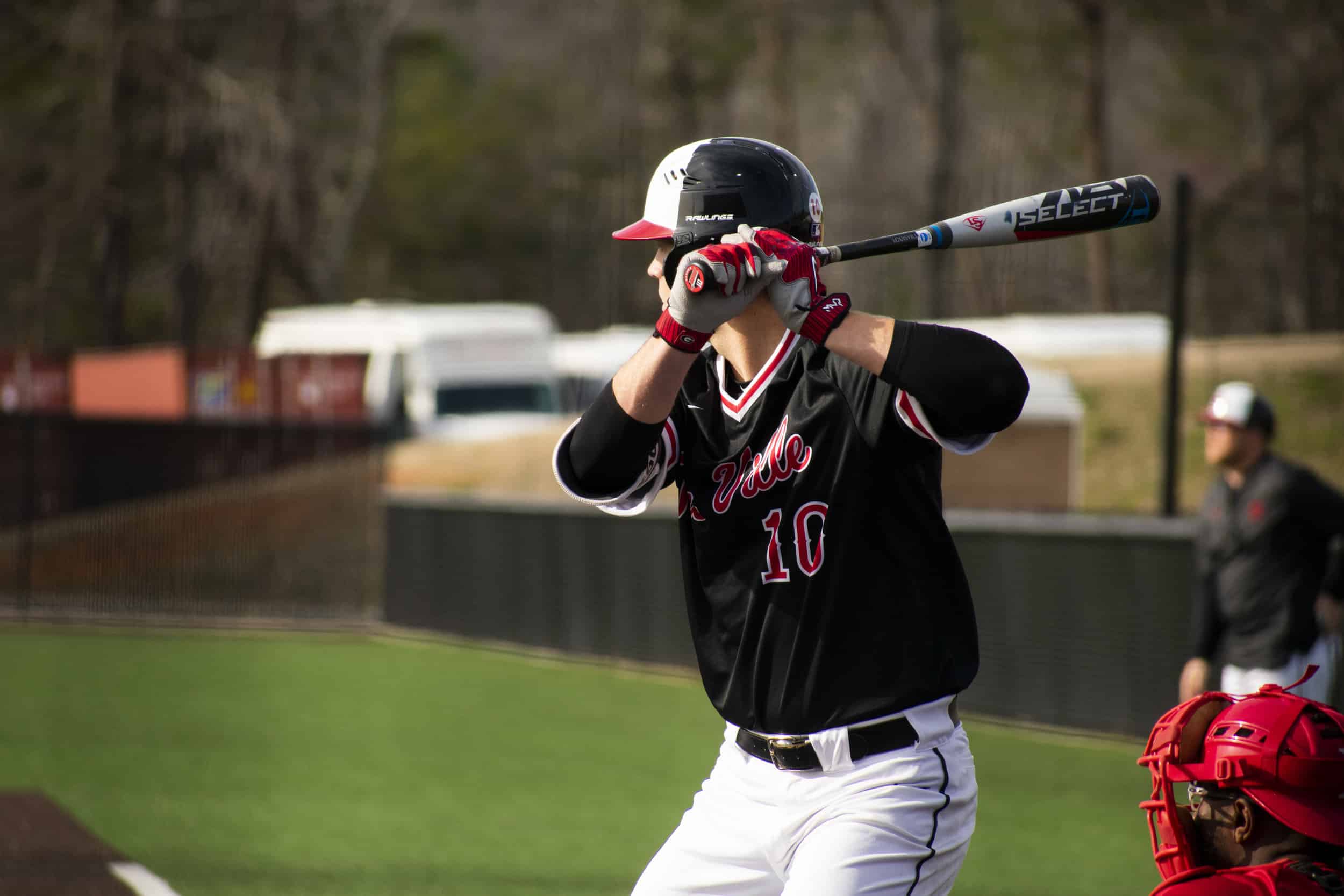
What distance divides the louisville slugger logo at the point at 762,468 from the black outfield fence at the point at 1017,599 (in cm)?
752

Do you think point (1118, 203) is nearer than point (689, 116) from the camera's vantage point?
Yes

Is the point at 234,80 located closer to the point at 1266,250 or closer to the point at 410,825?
the point at 1266,250

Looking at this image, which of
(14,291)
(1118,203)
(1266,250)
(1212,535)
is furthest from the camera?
(14,291)

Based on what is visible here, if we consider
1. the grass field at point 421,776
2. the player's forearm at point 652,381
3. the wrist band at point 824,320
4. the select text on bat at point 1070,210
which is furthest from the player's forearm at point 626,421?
the grass field at point 421,776

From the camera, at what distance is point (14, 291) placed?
43.1 meters

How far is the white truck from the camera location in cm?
2186

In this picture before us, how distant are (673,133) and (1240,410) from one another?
107ft

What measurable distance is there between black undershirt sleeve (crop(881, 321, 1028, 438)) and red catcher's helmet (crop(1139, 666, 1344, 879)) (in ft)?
2.09

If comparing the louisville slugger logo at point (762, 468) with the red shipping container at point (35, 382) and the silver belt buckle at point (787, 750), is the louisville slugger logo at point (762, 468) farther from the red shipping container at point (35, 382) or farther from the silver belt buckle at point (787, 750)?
the red shipping container at point (35, 382)

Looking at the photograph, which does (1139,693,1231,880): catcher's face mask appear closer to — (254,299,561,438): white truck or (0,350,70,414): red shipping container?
(254,299,561,438): white truck

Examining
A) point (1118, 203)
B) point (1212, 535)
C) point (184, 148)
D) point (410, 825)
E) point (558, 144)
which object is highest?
point (558, 144)

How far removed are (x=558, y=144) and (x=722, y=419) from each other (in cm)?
5128

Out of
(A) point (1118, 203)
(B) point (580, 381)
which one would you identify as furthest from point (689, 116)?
(A) point (1118, 203)

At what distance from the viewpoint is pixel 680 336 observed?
10.0ft
